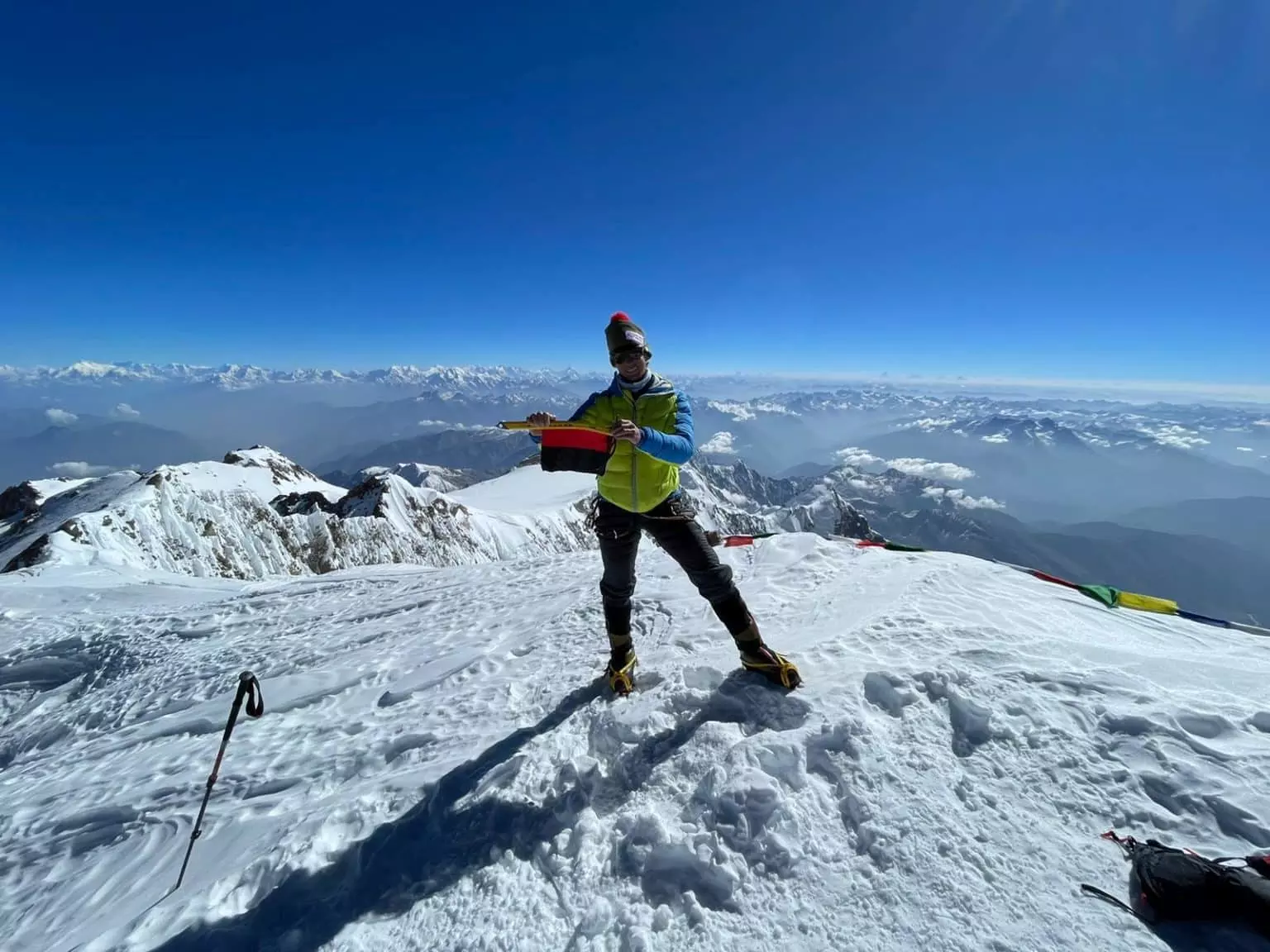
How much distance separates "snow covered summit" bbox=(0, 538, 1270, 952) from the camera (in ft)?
10.7

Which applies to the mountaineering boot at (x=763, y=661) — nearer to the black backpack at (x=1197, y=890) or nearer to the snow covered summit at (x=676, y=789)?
the snow covered summit at (x=676, y=789)

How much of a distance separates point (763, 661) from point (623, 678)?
5.09 ft

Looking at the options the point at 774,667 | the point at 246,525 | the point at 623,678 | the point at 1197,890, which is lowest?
the point at 246,525

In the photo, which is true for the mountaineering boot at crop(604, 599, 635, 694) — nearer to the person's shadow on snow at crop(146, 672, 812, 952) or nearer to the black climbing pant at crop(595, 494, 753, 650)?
the black climbing pant at crop(595, 494, 753, 650)

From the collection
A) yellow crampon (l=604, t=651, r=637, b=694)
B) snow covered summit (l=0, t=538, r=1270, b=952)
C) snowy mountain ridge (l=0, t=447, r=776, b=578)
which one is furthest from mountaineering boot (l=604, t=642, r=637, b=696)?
snowy mountain ridge (l=0, t=447, r=776, b=578)

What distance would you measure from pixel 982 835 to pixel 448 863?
3.72 metres

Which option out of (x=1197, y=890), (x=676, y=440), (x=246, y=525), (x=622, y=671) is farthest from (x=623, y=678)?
(x=246, y=525)

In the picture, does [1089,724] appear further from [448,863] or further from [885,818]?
[448,863]

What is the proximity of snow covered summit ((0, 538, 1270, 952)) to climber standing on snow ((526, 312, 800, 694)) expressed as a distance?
0.80 meters

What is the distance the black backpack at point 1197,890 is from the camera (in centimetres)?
269

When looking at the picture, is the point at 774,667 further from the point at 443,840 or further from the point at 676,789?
the point at 443,840

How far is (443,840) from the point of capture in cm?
400

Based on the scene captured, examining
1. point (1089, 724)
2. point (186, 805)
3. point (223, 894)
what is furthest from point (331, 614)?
point (1089, 724)

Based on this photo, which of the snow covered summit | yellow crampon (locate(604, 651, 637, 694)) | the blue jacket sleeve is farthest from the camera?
yellow crampon (locate(604, 651, 637, 694))
